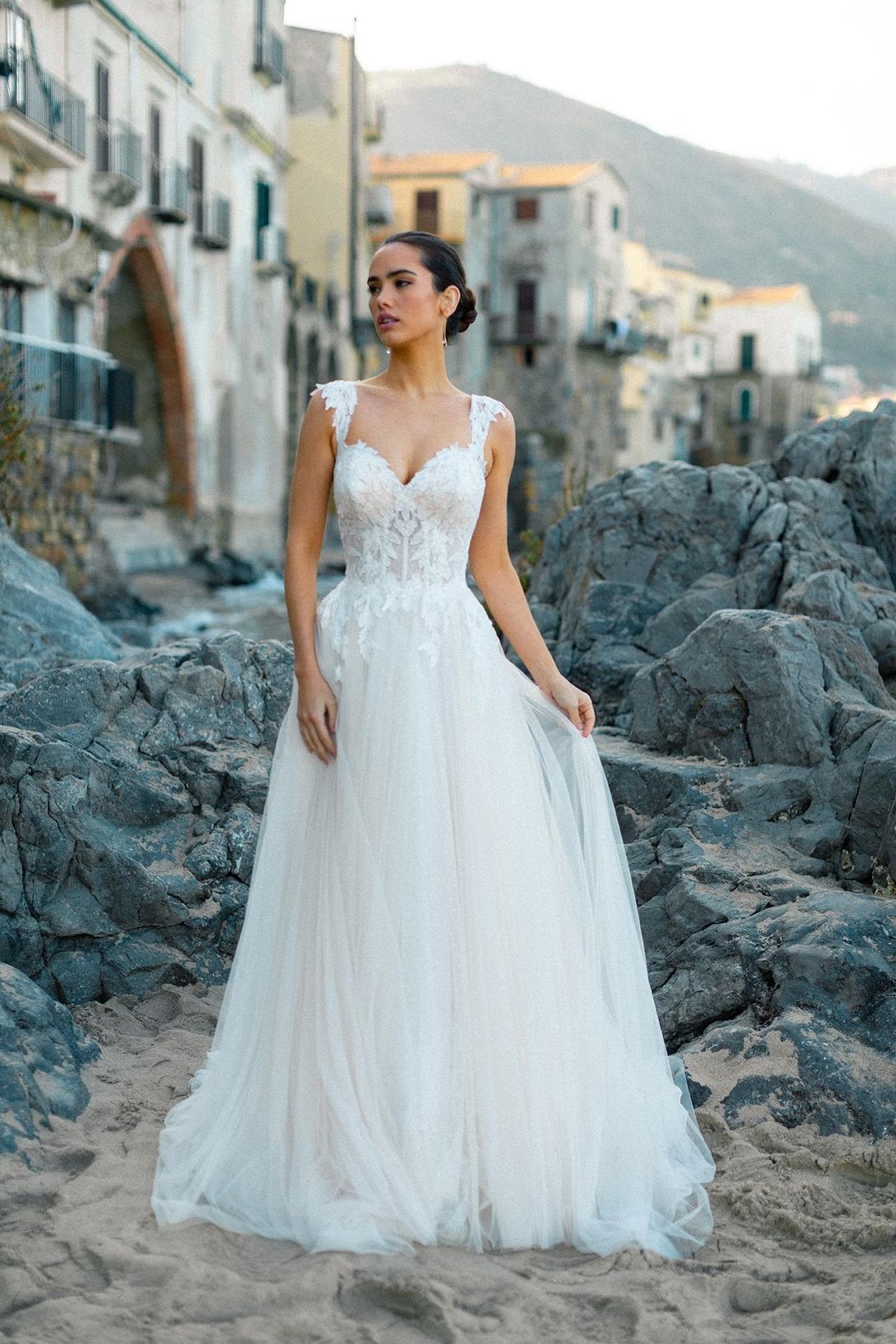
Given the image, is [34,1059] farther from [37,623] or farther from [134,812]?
[37,623]

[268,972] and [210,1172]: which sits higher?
[268,972]

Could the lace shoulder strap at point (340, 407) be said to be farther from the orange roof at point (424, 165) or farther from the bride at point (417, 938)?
the orange roof at point (424, 165)

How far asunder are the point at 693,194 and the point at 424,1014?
14031cm

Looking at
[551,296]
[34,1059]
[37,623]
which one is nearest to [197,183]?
[37,623]

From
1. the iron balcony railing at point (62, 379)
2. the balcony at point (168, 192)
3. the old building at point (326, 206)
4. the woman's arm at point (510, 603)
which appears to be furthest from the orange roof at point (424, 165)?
the woman's arm at point (510, 603)

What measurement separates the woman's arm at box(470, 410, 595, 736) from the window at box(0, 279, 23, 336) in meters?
14.5

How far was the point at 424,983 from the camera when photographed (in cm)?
309

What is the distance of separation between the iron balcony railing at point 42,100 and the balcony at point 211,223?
5.54m

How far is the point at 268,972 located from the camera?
3.29m

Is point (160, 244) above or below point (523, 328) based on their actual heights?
below

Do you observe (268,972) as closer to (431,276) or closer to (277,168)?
(431,276)

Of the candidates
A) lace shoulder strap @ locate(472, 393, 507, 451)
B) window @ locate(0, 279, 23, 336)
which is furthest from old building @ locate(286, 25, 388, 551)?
lace shoulder strap @ locate(472, 393, 507, 451)

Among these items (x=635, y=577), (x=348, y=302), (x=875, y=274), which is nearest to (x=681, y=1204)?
(x=635, y=577)

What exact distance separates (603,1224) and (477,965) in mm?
619
